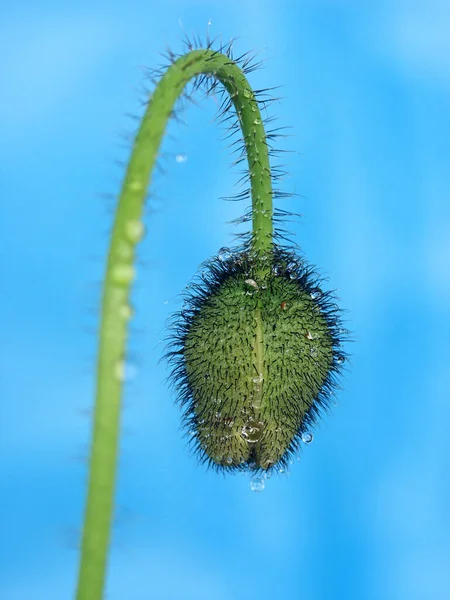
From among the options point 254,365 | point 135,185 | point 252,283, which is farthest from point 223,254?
point 135,185

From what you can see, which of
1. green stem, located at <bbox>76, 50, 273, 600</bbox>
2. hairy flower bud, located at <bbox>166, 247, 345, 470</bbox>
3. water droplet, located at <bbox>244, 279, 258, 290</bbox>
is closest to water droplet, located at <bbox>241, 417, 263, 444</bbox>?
hairy flower bud, located at <bbox>166, 247, 345, 470</bbox>

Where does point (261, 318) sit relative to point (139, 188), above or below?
above

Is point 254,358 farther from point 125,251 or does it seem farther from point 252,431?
point 125,251

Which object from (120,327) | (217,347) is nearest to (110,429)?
(120,327)

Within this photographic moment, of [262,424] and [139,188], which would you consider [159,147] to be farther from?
[262,424]

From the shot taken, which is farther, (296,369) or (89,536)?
(296,369)

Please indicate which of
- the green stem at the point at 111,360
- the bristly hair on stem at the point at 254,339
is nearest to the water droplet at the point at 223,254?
the bristly hair on stem at the point at 254,339

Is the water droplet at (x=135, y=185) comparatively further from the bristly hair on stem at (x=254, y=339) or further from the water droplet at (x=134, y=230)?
the bristly hair on stem at (x=254, y=339)
